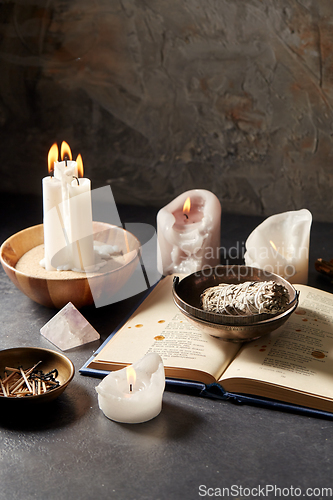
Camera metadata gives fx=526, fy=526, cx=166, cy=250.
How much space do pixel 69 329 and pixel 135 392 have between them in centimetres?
22

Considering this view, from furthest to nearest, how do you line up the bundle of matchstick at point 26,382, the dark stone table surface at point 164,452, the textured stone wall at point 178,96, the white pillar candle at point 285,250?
the textured stone wall at point 178,96 → the white pillar candle at point 285,250 → the bundle of matchstick at point 26,382 → the dark stone table surface at point 164,452

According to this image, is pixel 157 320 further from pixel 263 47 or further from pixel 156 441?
pixel 263 47

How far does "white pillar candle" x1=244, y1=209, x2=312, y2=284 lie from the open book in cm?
10

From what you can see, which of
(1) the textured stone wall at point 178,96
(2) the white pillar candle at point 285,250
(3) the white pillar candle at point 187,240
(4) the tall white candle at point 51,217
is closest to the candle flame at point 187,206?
(3) the white pillar candle at point 187,240

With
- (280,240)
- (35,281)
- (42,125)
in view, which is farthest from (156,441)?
(42,125)

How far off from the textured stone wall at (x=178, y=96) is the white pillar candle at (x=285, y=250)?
1.27 ft

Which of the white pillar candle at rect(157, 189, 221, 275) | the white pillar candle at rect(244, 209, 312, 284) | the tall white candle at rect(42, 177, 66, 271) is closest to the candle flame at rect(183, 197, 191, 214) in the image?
the white pillar candle at rect(157, 189, 221, 275)

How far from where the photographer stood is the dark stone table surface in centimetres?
58

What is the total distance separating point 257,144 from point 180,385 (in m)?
0.82

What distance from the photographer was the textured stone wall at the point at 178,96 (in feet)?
4.14

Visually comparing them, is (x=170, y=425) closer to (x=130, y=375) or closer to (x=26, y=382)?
(x=130, y=375)

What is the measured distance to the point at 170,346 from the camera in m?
0.79

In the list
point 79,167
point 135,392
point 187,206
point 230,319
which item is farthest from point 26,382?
point 187,206

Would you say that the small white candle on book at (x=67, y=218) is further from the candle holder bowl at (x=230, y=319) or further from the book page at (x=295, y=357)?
the book page at (x=295, y=357)
